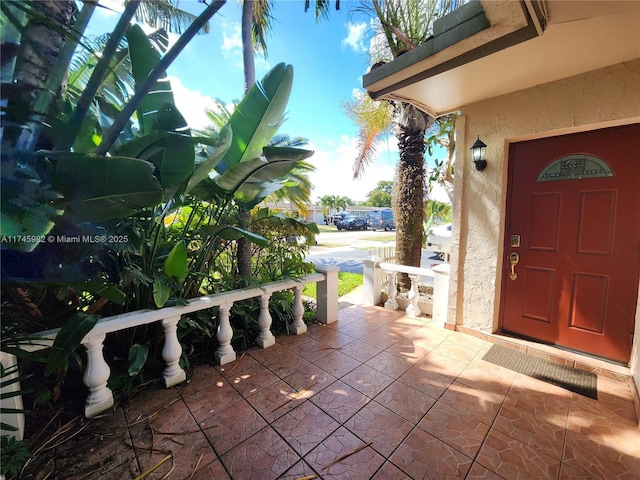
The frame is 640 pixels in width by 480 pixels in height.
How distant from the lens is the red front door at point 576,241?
2.55 meters

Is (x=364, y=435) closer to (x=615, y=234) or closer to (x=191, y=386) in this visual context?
(x=191, y=386)

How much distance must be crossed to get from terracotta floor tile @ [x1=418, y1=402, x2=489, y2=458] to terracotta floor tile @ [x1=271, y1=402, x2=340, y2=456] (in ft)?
2.46

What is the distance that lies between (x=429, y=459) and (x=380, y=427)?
375mm

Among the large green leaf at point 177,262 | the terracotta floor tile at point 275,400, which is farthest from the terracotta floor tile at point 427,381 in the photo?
the large green leaf at point 177,262

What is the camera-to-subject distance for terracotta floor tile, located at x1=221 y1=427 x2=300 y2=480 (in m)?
1.59

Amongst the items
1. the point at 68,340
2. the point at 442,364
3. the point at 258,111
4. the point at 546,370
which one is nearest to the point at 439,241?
the point at 546,370

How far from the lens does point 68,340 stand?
1.72 m

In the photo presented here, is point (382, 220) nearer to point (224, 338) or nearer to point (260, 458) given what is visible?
point (224, 338)

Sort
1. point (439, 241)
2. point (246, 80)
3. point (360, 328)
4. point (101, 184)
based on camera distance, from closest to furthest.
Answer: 1. point (101, 184)
2. point (360, 328)
3. point (246, 80)
4. point (439, 241)

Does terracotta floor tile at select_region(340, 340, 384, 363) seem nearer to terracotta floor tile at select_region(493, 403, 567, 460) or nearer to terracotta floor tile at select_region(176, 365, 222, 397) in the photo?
terracotta floor tile at select_region(493, 403, 567, 460)

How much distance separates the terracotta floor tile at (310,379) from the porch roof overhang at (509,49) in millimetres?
3230

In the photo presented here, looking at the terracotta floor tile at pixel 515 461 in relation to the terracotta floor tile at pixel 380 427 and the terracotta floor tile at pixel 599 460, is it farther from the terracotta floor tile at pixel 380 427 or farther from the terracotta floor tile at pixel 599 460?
the terracotta floor tile at pixel 380 427

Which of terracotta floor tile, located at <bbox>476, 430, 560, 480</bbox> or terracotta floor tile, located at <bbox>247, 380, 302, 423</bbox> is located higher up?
terracotta floor tile, located at <bbox>476, 430, 560, 480</bbox>

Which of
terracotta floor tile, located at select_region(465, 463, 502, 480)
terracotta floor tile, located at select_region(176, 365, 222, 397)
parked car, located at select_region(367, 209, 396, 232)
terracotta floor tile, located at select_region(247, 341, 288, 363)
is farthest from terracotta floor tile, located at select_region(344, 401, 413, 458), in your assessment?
parked car, located at select_region(367, 209, 396, 232)
